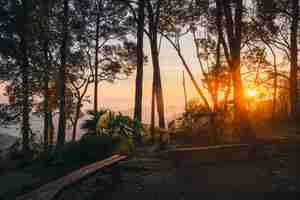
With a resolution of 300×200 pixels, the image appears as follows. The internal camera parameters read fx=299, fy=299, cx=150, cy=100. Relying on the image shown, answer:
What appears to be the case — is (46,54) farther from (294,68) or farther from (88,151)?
(294,68)

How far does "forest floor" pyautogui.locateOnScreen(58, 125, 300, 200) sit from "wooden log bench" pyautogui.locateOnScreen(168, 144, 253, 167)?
0.21m

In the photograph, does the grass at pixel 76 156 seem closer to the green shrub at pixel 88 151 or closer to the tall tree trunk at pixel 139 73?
the green shrub at pixel 88 151

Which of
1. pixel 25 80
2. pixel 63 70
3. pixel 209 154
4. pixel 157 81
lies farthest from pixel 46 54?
pixel 209 154

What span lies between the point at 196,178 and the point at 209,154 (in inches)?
65.9

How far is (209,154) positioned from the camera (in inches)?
339

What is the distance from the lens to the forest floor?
6043 millimetres

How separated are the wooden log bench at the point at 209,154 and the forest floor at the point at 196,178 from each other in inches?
8.2

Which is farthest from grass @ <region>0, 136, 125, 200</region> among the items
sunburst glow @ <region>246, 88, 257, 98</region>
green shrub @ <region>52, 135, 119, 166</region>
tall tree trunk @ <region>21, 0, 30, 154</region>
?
sunburst glow @ <region>246, 88, 257, 98</region>

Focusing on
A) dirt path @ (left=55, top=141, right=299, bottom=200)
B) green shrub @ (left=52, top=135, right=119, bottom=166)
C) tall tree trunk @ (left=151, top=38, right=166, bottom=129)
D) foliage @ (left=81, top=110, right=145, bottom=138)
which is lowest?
dirt path @ (left=55, top=141, right=299, bottom=200)

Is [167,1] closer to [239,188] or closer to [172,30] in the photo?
[172,30]

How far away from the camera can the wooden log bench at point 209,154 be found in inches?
328

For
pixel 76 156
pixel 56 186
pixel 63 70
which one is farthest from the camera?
pixel 63 70

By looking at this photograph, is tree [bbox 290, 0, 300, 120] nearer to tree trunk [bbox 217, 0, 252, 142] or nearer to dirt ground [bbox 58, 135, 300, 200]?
tree trunk [bbox 217, 0, 252, 142]

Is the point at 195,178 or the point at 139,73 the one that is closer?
the point at 195,178
